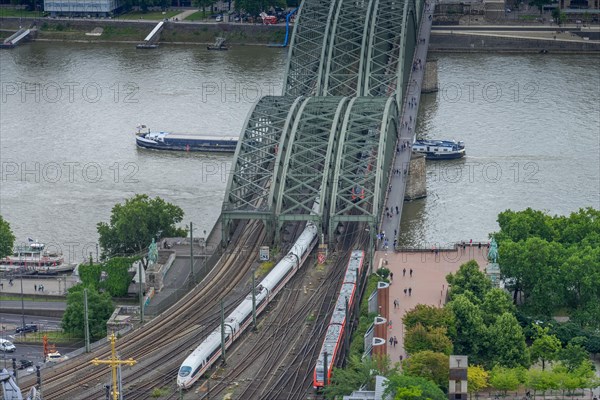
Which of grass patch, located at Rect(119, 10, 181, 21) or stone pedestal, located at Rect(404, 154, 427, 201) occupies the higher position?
grass patch, located at Rect(119, 10, 181, 21)

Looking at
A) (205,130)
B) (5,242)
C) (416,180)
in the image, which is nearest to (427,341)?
(5,242)

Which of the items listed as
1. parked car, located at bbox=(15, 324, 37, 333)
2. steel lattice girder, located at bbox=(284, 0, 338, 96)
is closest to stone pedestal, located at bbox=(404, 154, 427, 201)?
steel lattice girder, located at bbox=(284, 0, 338, 96)

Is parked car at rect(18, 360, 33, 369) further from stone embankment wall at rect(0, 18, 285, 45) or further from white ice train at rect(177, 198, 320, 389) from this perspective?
stone embankment wall at rect(0, 18, 285, 45)

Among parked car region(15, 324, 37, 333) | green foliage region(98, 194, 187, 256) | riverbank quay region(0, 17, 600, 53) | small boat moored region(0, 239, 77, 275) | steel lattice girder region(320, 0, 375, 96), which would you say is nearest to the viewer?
parked car region(15, 324, 37, 333)

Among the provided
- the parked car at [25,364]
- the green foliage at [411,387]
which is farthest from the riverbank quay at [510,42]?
the green foliage at [411,387]

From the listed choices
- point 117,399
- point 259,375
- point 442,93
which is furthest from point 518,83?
point 117,399

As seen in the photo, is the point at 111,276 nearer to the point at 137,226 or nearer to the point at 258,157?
the point at 137,226

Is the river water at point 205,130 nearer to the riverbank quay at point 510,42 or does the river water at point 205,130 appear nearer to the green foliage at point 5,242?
the riverbank quay at point 510,42

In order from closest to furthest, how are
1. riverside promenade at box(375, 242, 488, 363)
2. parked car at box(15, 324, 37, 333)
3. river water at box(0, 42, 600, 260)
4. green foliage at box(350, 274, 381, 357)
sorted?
green foliage at box(350, 274, 381, 357) < riverside promenade at box(375, 242, 488, 363) < parked car at box(15, 324, 37, 333) < river water at box(0, 42, 600, 260)
